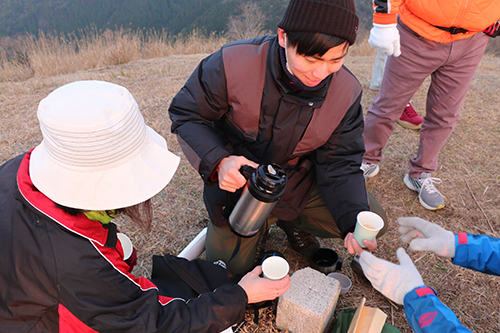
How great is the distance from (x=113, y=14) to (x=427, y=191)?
64587mm

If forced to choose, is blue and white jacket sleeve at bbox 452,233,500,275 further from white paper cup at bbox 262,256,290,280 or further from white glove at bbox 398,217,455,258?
white paper cup at bbox 262,256,290,280

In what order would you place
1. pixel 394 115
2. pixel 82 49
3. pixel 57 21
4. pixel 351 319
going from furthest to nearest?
pixel 57 21
pixel 82 49
pixel 394 115
pixel 351 319

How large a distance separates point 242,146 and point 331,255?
1152 millimetres

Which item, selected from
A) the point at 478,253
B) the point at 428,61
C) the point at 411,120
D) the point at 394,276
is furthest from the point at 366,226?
the point at 411,120

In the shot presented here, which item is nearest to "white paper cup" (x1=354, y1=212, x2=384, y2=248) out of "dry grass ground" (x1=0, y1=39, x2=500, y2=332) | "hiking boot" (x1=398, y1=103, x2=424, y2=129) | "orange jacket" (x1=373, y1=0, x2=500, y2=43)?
"dry grass ground" (x1=0, y1=39, x2=500, y2=332)

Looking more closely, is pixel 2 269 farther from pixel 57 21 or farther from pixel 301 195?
pixel 57 21

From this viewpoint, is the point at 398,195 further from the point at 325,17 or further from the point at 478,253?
the point at 325,17

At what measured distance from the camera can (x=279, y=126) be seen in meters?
2.12

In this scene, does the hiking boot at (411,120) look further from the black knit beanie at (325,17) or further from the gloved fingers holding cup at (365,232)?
the black knit beanie at (325,17)

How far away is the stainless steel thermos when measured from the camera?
1.69 m

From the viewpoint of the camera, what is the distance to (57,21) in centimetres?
5194

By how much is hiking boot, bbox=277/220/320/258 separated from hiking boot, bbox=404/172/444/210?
1345mm

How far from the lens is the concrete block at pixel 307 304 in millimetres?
1876

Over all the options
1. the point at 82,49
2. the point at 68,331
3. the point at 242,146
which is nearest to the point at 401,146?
the point at 242,146
